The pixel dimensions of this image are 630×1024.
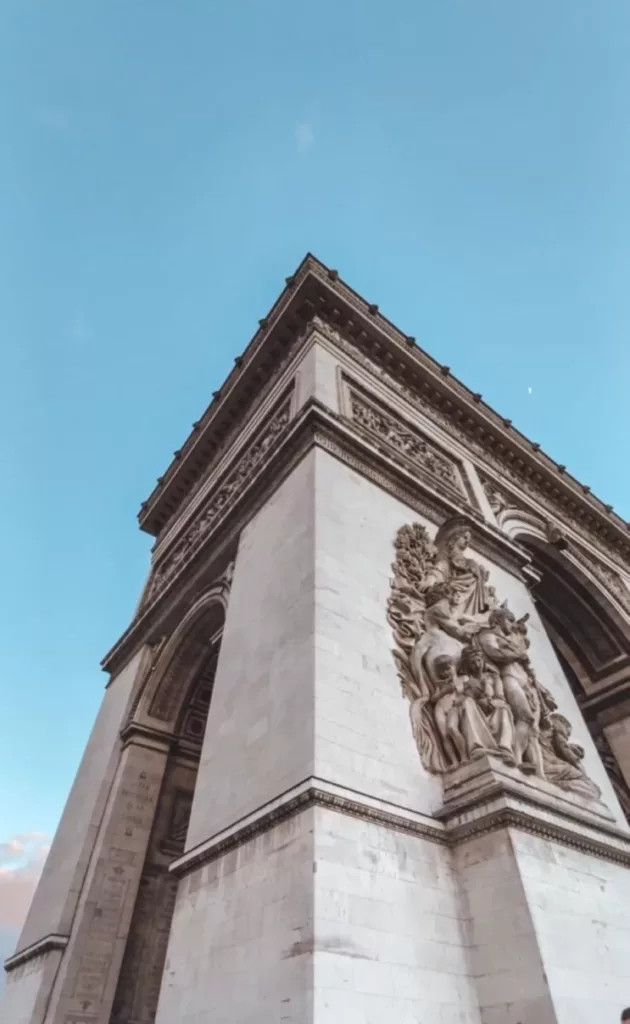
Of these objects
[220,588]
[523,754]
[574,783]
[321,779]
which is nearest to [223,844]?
[321,779]

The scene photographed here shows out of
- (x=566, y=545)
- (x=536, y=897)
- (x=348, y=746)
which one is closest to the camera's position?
(x=536, y=897)

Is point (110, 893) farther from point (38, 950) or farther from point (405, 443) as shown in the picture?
point (405, 443)

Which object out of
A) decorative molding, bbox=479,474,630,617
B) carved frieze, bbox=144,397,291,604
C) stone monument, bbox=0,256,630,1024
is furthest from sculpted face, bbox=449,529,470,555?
decorative molding, bbox=479,474,630,617

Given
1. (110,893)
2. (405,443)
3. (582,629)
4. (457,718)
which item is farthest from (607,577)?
(110,893)

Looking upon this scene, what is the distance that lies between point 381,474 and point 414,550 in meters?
1.27

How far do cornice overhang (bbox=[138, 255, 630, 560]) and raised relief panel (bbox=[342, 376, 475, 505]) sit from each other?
145cm

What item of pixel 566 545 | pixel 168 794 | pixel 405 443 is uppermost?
pixel 566 545

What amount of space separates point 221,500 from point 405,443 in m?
3.56

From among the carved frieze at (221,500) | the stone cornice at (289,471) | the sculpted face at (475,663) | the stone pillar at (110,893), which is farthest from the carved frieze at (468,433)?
the stone pillar at (110,893)

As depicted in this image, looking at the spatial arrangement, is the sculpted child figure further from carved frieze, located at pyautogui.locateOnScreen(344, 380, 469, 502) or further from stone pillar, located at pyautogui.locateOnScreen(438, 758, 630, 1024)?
carved frieze, located at pyautogui.locateOnScreen(344, 380, 469, 502)

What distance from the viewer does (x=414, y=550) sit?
7.71 metres

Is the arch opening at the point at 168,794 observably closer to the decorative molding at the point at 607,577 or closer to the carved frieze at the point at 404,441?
the carved frieze at the point at 404,441

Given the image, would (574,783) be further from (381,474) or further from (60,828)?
(60,828)

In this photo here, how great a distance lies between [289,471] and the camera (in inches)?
321
